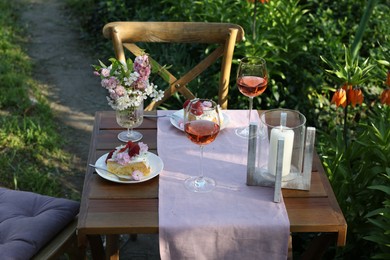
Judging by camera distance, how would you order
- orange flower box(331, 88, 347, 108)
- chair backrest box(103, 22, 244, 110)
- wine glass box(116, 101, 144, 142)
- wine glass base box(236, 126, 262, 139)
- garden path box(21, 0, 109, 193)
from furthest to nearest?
garden path box(21, 0, 109, 193), chair backrest box(103, 22, 244, 110), orange flower box(331, 88, 347, 108), wine glass base box(236, 126, 262, 139), wine glass box(116, 101, 144, 142)

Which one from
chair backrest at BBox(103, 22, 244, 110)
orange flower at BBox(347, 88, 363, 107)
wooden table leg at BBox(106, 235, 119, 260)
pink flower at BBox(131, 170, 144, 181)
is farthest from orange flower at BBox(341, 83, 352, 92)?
wooden table leg at BBox(106, 235, 119, 260)

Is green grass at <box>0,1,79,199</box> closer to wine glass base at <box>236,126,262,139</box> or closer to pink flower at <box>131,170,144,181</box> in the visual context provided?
wine glass base at <box>236,126,262,139</box>

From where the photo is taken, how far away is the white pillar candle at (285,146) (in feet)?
6.57

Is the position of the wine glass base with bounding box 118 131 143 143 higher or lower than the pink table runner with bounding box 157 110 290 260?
higher

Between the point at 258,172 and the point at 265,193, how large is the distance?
8cm

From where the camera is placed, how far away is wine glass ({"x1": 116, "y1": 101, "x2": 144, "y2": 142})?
235 cm

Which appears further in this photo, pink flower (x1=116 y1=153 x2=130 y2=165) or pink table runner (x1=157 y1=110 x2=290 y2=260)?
pink flower (x1=116 y1=153 x2=130 y2=165)

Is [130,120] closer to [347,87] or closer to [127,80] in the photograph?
[127,80]

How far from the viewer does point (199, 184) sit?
83.1 inches

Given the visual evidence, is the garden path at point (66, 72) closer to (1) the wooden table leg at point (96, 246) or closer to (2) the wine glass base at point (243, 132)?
(1) the wooden table leg at point (96, 246)

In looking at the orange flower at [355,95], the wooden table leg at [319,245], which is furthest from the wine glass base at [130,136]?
the orange flower at [355,95]

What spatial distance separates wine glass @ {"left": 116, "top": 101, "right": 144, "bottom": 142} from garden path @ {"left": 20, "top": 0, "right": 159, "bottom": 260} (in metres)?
0.88

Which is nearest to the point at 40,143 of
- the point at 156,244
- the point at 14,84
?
the point at 14,84

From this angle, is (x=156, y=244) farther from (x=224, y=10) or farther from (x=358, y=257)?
(x=224, y=10)
